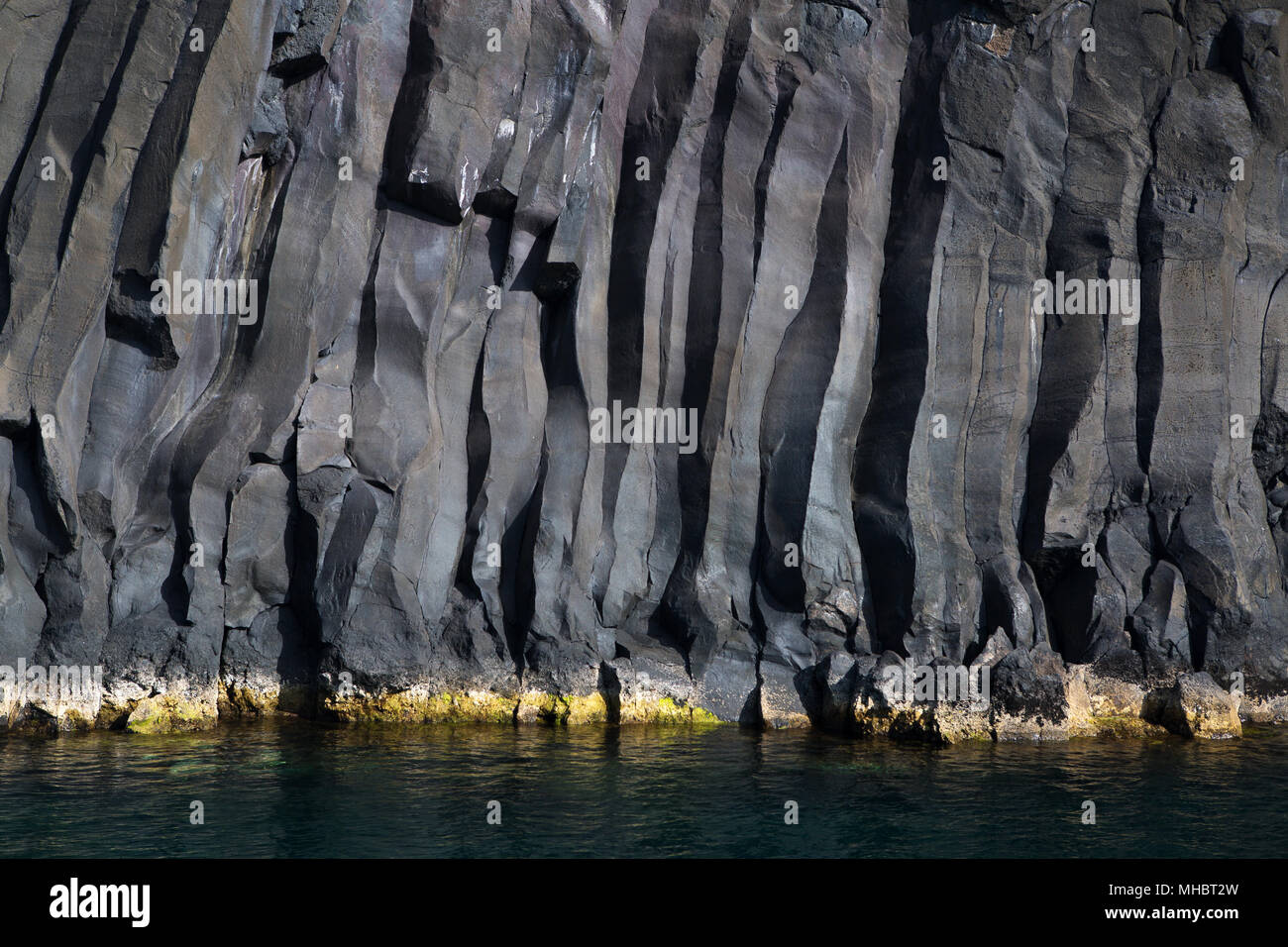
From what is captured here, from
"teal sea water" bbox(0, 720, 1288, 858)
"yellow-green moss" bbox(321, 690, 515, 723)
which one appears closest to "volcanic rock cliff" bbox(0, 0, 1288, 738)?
"yellow-green moss" bbox(321, 690, 515, 723)

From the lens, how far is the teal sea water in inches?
347

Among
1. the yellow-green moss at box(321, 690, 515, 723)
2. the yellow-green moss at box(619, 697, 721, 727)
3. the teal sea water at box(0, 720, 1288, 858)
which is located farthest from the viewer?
the yellow-green moss at box(619, 697, 721, 727)

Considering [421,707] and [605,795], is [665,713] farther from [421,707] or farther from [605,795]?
[605,795]

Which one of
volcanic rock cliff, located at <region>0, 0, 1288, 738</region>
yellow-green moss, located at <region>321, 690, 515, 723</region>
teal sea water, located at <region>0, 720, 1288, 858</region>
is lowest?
teal sea water, located at <region>0, 720, 1288, 858</region>

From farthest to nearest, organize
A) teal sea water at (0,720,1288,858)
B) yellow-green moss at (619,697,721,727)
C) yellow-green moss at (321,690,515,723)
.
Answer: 1. yellow-green moss at (619,697,721,727)
2. yellow-green moss at (321,690,515,723)
3. teal sea water at (0,720,1288,858)

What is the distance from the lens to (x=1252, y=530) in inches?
687

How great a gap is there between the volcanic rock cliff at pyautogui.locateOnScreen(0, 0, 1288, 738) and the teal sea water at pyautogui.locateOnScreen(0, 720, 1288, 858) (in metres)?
1.11

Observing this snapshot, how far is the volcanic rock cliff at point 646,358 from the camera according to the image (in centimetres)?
1328

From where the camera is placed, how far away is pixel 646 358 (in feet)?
53.4

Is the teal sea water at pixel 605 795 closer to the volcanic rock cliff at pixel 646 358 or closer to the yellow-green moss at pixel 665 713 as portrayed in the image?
the yellow-green moss at pixel 665 713

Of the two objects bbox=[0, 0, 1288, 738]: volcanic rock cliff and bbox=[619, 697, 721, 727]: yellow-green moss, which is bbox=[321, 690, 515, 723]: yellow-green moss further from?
bbox=[619, 697, 721, 727]: yellow-green moss

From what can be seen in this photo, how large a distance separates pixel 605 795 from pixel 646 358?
7.45m

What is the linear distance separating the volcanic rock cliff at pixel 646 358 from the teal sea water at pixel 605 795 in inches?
43.6

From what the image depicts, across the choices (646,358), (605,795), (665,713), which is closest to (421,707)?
(665,713)
